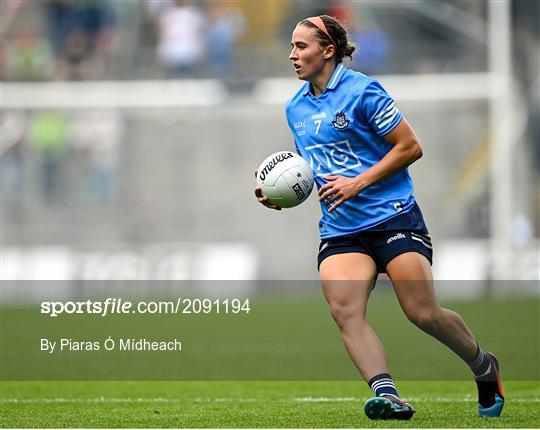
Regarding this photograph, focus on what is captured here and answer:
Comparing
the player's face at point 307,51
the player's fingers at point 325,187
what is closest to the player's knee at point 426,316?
the player's fingers at point 325,187

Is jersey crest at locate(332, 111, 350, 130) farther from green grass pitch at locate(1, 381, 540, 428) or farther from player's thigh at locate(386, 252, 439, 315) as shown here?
green grass pitch at locate(1, 381, 540, 428)

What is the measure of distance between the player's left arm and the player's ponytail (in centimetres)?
54

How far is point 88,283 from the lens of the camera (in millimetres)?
21672

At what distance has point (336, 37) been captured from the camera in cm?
647

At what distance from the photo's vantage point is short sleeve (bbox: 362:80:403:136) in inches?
245

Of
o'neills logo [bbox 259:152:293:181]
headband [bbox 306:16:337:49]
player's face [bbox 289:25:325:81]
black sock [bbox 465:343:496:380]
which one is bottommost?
black sock [bbox 465:343:496:380]

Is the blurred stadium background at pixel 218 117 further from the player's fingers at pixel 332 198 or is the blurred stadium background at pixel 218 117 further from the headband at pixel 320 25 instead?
the player's fingers at pixel 332 198

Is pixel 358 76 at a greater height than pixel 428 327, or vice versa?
pixel 358 76

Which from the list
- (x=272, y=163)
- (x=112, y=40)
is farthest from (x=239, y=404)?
(x=112, y=40)

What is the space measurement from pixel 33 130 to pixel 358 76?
19.0m

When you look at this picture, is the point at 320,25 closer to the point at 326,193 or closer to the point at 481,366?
the point at 326,193

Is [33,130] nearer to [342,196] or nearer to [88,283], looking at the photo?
[88,283]

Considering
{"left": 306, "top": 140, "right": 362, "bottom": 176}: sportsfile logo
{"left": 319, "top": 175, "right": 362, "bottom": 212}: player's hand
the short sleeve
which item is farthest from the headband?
{"left": 319, "top": 175, "right": 362, "bottom": 212}: player's hand

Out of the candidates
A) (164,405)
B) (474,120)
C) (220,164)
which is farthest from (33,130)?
(164,405)
